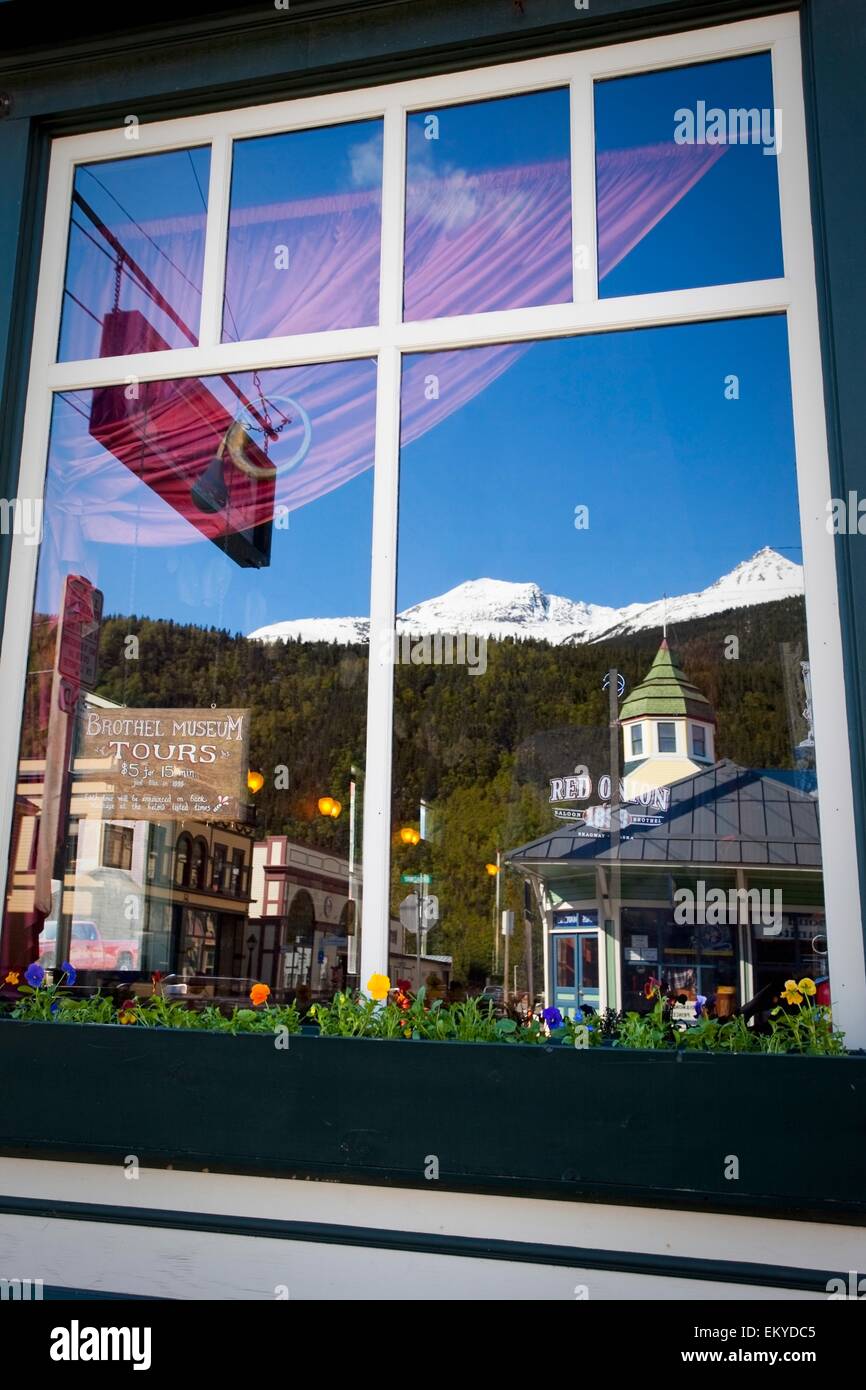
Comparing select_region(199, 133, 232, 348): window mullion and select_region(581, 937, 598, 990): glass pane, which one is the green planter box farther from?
select_region(199, 133, 232, 348): window mullion

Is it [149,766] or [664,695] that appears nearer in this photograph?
[149,766]

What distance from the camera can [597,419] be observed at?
4344mm

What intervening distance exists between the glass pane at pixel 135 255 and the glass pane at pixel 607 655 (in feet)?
2.80

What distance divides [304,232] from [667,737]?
2387 mm

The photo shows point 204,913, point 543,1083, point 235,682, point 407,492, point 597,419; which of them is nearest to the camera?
point 543,1083

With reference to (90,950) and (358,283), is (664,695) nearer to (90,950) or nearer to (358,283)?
(358,283)

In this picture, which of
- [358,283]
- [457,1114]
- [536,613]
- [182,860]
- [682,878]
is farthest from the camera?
[536,613]

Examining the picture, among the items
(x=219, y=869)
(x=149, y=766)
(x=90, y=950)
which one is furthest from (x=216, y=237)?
(x=90, y=950)

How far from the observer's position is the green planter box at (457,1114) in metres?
1.92

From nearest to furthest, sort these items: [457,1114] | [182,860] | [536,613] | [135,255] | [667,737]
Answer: [457,1114], [135,255], [182,860], [667,737], [536,613]

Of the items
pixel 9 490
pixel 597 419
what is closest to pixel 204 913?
pixel 9 490

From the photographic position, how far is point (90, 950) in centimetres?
311
